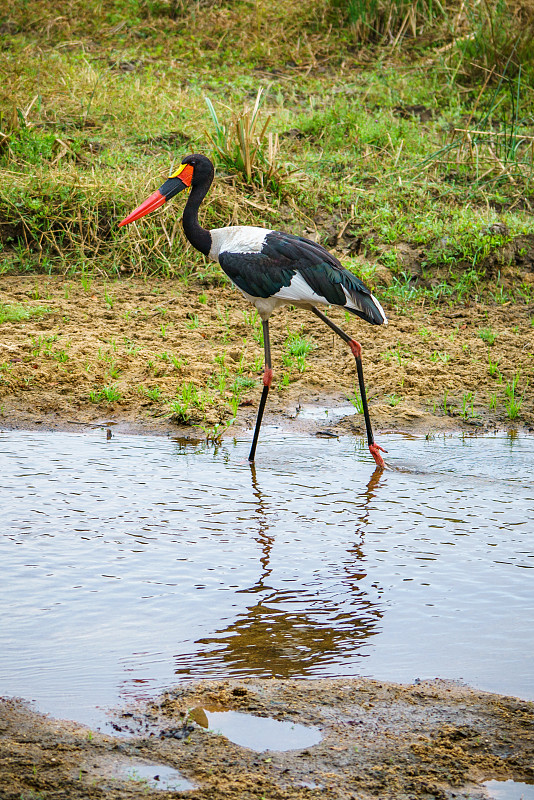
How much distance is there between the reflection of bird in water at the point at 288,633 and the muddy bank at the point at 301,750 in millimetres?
170

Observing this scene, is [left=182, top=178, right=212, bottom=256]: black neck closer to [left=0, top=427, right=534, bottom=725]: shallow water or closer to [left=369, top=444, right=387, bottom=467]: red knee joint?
[left=0, top=427, right=534, bottom=725]: shallow water

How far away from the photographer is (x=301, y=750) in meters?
2.41

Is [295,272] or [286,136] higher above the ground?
[286,136]

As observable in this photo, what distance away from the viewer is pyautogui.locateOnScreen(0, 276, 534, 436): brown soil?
18.0 ft

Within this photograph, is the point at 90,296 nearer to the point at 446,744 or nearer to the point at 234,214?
the point at 234,214

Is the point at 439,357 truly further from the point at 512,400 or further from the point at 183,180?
the point at 183,180

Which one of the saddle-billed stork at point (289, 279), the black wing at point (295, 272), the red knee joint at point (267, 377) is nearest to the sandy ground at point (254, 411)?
the red knee joint at point (267, 377)

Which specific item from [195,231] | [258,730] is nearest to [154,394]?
[195,231]

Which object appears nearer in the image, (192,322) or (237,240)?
(237,240)

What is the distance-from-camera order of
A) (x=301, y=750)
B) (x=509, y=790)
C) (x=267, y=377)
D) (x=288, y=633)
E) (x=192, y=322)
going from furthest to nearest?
(x=192, y=322) → (x=267, y=377) → (x=288, y=633) → (x=301, y=750) → (x=509, y=790)

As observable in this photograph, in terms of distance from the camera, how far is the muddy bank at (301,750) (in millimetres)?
2250

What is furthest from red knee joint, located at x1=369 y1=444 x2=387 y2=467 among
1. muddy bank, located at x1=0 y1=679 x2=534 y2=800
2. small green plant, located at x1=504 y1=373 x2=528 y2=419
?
muddy bank, located at x1=0 y1=679 x2=534 y2=800

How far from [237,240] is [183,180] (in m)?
0.71

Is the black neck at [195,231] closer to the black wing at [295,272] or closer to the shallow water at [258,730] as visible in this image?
the black wing at [295,272]
